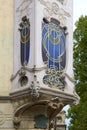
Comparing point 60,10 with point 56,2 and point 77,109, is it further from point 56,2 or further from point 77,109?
point 77,109

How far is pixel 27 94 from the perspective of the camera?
1475 centimetres

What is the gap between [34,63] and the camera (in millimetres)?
14922

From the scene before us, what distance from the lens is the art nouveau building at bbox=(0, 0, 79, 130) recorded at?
14883 mm

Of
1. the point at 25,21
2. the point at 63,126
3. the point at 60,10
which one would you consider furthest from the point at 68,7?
the point at 63,126

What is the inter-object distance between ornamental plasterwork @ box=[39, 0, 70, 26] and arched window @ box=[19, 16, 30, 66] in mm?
593

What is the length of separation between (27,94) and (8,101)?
2.18ft

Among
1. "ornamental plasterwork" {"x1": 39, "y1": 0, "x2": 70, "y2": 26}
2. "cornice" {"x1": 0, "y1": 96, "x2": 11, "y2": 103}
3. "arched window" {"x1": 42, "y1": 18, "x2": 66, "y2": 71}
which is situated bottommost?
"cornice" {"x1": 0, "y1": 96, "x2": 11, "y2": 103}

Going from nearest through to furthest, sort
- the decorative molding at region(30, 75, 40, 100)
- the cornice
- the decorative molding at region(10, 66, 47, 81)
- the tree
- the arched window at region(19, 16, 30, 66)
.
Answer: the decorative molding at region(30, 75, 40, 100), the decorative molding at region(10, 66, 47, 81), the cornice, the arched window at region(19, 16, 30, 66), the tree

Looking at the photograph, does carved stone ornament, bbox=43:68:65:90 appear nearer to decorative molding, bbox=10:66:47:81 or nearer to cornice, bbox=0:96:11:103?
decorative molding, bbox=10:66:47:81

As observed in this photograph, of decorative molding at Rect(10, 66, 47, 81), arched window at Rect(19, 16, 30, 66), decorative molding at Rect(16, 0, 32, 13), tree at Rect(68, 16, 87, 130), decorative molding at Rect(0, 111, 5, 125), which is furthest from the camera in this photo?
tree at Rect(68, 16, 87, 130)

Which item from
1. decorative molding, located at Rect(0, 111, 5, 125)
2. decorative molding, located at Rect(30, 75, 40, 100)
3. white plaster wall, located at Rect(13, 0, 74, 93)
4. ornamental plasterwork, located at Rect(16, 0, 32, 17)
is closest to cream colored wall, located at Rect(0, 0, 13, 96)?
white plaster wall, located at Rect(13, 0, 74, 93)

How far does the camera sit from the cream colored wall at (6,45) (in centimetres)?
1530

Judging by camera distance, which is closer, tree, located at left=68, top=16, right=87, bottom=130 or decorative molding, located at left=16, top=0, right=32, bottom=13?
decorative molding, located at left=16, top=0, right=32, bottom=13

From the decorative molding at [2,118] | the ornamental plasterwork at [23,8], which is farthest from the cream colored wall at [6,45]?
the decorative molding at [2,118]
